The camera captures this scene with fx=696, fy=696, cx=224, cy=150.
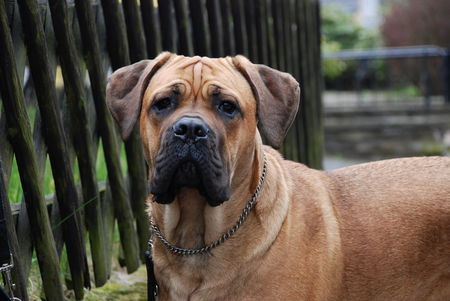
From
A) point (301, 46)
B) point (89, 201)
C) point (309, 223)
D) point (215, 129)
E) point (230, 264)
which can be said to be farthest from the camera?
point (301, 46)

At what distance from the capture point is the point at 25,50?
3.35 metres

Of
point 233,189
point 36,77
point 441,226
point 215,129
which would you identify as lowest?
point 441,226

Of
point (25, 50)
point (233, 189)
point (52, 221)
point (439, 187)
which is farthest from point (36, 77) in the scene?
point (439, 187)

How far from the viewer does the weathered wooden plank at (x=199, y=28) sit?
4.96 metres

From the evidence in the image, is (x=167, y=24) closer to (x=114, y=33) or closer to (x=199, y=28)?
(x=199, y=28)

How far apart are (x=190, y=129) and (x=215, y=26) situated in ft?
8.04

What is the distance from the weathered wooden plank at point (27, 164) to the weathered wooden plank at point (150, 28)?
1345 millimetres

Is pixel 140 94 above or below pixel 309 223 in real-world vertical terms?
above

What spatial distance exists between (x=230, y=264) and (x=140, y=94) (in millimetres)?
914

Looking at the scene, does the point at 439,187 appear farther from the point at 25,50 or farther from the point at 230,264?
the point at 25,50

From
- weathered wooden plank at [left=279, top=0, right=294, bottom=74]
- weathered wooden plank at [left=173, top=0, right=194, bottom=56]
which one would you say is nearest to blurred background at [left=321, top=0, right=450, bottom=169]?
weathered wooden plank at [left=279, top=0, right=294, bottom=74]

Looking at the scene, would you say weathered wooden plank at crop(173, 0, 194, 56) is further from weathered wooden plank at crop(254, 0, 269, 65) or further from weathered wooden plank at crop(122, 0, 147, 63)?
weathered wooden plank at crop(254, 0, 269, 65)

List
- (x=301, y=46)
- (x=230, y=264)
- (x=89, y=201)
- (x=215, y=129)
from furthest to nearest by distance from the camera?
(x=301, y=46)
(x=89, y=201)
(x=230, y=264)
(x=215, y=129)

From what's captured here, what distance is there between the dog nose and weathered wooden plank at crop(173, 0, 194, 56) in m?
1.90
